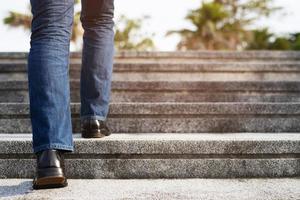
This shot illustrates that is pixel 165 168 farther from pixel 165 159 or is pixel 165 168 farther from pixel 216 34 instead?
pixel 216 34

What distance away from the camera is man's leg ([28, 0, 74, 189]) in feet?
4.65

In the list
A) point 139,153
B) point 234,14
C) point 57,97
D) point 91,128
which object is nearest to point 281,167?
point 139,153

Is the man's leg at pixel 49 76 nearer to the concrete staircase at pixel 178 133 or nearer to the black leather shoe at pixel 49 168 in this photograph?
the black leather shoe at pixel 49 168

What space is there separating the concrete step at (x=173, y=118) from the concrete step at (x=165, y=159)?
47 cm

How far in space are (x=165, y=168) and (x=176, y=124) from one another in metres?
0.52

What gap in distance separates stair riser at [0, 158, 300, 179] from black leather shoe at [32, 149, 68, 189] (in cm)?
33

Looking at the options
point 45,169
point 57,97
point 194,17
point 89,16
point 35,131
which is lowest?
point 45,169

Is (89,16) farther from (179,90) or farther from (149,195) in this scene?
(179,90)

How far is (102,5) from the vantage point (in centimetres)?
191

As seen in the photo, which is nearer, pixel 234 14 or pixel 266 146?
pixel 266 146

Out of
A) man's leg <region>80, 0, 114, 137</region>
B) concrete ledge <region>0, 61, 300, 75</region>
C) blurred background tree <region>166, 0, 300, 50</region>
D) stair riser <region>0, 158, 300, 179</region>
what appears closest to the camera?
stair riser <region>0, 158, 300, 179</region>

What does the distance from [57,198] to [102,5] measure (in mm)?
917

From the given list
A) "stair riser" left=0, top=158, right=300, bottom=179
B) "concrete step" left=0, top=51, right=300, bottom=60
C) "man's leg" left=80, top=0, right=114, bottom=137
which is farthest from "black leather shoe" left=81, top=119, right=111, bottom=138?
"concrete step" left=0, top=51, right=300, bottom=60

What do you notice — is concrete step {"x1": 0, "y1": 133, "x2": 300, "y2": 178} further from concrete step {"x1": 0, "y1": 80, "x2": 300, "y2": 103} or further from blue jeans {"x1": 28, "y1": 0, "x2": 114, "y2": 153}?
concrete step {"x1": 0, "y1": 80, "x2": 300, "y2": 103}
